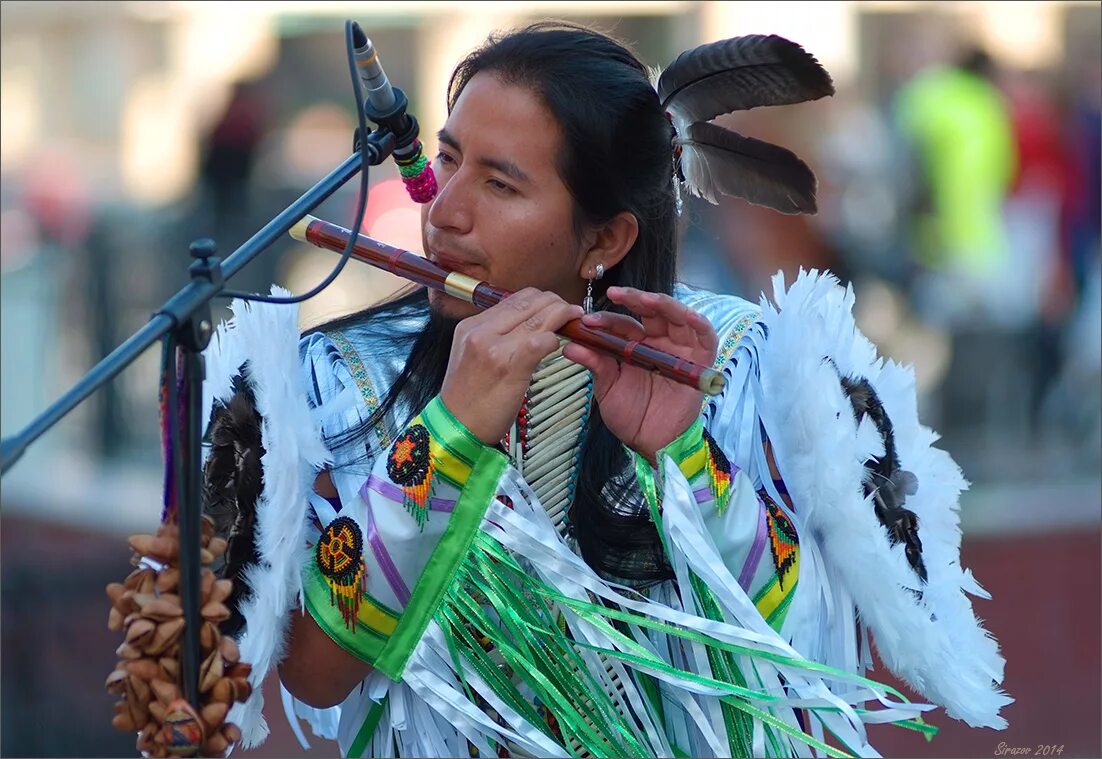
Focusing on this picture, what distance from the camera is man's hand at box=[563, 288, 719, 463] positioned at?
7.12 ft

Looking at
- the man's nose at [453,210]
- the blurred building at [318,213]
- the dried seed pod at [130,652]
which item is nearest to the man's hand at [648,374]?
the man's nose at [453,210]

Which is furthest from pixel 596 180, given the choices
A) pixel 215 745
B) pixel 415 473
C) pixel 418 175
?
pixel 215 745

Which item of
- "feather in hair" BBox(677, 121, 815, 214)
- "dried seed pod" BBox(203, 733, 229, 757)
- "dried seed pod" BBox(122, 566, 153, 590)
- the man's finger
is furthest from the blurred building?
"dried seed pod" BBox(203, 733, 229, 757)

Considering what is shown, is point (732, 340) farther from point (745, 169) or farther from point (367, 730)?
point (367, 730)

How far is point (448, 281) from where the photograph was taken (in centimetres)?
229

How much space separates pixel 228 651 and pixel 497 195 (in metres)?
0.83

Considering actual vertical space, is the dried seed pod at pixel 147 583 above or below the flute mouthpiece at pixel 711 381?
below

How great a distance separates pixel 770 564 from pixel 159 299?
18.8 ft

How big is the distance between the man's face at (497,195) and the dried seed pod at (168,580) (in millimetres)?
647

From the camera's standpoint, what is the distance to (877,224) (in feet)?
24.1

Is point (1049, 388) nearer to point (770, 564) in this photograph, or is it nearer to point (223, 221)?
point (223, 221)

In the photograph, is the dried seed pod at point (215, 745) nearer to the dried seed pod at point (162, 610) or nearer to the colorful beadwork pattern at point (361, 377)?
the dried seed pod at point (162, 610)

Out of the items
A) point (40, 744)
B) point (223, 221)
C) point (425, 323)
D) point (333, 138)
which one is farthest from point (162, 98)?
point (425, 323)

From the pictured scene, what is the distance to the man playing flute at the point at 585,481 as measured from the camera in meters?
2.16
